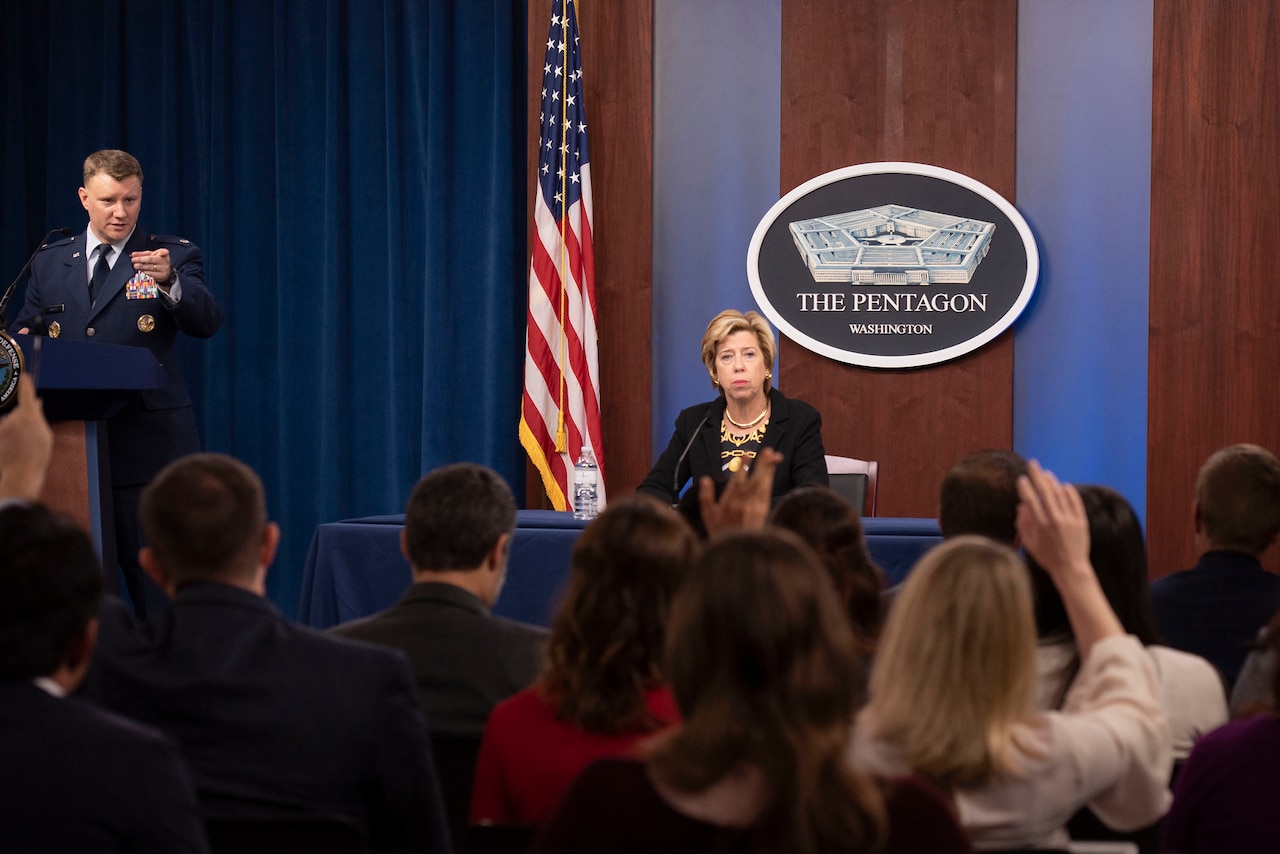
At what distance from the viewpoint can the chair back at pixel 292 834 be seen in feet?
4.73

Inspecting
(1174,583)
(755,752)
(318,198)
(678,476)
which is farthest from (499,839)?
(318,198)

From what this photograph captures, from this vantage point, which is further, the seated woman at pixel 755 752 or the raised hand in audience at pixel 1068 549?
the raised hand in audience at pixel 1068 549

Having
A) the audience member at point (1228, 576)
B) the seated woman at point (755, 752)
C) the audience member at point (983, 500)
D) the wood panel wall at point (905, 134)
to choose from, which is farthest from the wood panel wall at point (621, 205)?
the seated woman at point (755, 752)

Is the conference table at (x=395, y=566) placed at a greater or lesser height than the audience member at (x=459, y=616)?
lesser

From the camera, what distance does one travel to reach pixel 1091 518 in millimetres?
1937

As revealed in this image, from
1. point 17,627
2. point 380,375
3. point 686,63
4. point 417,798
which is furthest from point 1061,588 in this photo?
point 380,375

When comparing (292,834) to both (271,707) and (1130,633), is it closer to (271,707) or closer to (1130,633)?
(271,707)

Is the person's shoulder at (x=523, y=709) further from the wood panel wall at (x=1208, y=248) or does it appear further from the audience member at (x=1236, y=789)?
the wood panel wall at (x=1208, y=248)

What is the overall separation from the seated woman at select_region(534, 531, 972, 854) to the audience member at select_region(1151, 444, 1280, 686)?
1.51 m

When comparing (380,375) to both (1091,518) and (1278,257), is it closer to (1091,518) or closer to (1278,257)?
(1278,257)

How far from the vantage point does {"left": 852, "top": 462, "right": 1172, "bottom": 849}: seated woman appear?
4.18ft

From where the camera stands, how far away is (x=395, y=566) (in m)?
3.97

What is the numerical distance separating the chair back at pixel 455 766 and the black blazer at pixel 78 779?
586mm

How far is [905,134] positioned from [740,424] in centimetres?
180
